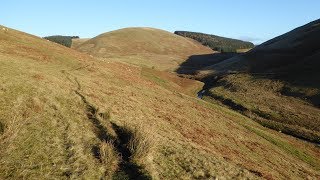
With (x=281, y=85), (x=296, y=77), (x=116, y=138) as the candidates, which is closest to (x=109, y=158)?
(x=116, y=138)

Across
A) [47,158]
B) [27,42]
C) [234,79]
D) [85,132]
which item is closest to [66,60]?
[27,42]

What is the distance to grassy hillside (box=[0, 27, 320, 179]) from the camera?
17203mm

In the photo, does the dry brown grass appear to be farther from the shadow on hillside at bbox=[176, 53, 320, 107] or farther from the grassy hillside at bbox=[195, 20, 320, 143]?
the shadow on hillside at bbox=[176, 53, 320, 107]

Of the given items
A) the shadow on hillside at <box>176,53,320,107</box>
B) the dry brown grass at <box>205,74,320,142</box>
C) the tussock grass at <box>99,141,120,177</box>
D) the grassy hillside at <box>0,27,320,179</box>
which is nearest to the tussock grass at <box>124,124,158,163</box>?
the grassy hillside at <box>0,27,320,179</box>

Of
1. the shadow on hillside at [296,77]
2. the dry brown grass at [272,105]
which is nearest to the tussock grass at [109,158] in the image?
the dry brown grass at [272,105]

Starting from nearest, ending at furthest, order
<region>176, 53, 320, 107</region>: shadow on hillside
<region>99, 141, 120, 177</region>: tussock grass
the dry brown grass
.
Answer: <region>99, 141, 120, 177</region>: tussock grass → the dry brown grass → <region>176, 53, 320, 107</region>: shadow on hillside

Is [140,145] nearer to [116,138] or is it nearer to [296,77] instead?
[116,138]

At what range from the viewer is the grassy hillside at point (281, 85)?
52.4 metres

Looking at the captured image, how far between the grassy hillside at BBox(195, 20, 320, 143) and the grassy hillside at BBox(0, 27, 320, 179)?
32.1 ft

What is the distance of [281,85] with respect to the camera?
73.9m

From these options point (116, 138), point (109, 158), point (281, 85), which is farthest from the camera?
point (281, 85)

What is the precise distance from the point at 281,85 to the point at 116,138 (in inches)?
2319

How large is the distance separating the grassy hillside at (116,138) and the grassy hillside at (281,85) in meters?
9.79

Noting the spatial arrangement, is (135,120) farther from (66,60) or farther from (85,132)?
(66,60)
